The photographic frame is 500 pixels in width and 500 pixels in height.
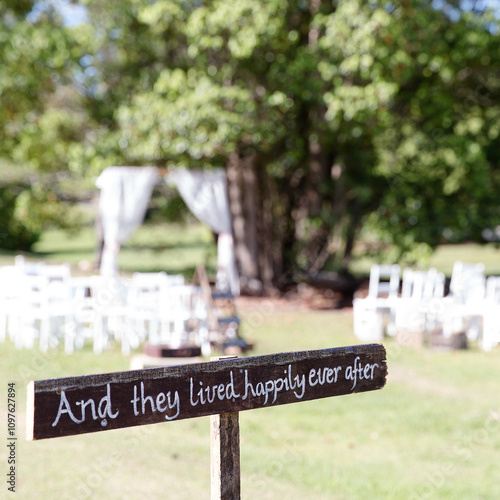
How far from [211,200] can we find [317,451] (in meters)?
8.08

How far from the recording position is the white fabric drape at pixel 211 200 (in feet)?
42.4

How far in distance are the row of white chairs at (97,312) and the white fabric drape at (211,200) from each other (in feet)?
9.04

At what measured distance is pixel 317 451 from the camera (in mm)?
5480

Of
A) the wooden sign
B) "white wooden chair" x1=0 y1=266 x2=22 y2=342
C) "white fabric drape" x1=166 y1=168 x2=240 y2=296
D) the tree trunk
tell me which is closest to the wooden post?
the wooden sign

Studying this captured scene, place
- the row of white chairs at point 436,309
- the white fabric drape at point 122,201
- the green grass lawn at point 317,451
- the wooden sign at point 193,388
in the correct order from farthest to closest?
the white fabric drape at point 122,201, the row of white chairs at point 436,309, the green grass lawn at point 317,451, the wooden sign at point 193,388

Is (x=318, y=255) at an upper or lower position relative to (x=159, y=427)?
upper

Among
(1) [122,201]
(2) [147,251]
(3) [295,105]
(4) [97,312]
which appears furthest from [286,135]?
(2) [147,251]

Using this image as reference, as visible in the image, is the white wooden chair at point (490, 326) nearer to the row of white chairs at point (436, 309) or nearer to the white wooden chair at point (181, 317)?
the row of white chairs at point (436, 309)

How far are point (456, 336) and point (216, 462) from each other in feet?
25.4

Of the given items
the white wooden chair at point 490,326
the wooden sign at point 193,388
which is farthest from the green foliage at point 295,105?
the wooden sign at point 193,388

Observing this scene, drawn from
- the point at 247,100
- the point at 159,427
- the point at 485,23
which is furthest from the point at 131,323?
the point at 485,23

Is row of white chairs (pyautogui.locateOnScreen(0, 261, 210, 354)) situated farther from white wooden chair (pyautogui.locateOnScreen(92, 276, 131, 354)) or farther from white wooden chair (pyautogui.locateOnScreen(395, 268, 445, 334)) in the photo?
white wooden chair (pyautogui.locateOnScreen(395, 268, 445, 334))

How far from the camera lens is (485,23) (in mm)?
13016

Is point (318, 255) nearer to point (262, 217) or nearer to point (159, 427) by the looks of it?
point (262, 217)
